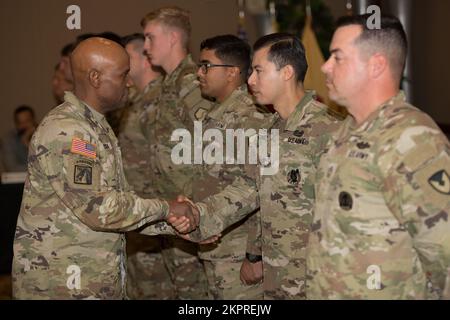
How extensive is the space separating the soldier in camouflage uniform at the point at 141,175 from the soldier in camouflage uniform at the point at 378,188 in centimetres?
261

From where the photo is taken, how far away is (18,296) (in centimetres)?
280

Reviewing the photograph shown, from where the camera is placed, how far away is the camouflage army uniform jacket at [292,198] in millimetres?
2830

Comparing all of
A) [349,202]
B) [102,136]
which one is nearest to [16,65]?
[102,136]

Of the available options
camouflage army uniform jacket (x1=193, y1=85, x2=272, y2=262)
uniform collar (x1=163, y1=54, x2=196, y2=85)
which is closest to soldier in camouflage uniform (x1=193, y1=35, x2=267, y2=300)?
camouflage army uniform jacket (x1=193, y1=85, x2=272, y2=262)

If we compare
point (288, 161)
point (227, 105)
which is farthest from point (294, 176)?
point (227, 105)

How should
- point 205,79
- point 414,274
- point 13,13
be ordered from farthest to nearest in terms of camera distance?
point 13,13 < point 205,79 < point 414,274

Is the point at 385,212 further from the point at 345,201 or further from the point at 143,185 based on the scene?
the point at 143,185

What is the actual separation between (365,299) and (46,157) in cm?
132

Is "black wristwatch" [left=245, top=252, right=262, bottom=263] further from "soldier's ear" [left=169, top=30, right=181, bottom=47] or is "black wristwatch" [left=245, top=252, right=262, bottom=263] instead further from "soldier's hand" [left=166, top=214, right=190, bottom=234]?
"soldier's ear" [left=169, top=30, right=181, bottom=47]

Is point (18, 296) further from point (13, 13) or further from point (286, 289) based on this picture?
point (13, 13)

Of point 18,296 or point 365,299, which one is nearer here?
point 365,299

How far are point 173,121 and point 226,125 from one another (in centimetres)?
86

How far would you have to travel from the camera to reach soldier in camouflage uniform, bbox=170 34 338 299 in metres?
2.84

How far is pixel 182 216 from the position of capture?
311 centimetres
